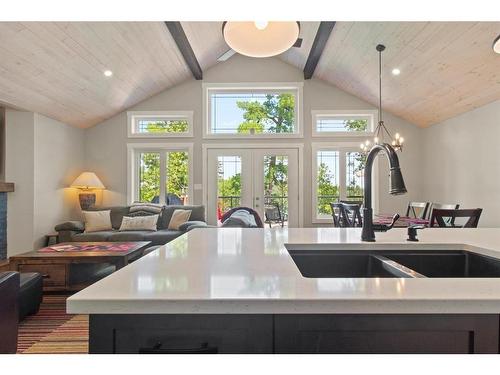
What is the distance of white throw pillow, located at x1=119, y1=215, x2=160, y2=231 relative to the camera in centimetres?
562

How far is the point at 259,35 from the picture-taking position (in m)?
1.82

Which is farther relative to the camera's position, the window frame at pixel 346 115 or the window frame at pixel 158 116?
the window frame at pixel 158 116


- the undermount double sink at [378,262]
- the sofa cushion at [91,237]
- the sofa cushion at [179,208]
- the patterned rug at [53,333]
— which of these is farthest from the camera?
the sofa cushion at [179,208]

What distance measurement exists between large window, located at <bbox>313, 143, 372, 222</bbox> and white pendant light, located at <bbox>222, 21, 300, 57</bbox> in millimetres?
5012

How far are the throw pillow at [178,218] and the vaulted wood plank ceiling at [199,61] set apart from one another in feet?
7.82

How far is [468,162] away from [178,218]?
4693mm

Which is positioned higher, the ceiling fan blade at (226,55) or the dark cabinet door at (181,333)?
the ceiling fan blade at (226,55)

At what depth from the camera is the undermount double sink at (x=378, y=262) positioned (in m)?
1.39

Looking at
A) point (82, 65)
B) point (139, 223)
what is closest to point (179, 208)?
point (139, 223)

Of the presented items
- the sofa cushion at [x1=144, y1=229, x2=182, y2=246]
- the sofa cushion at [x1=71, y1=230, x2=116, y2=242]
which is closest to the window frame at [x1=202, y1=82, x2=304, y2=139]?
the sofa cushion at [x1=144, y1=229, x2=182, y2=246]

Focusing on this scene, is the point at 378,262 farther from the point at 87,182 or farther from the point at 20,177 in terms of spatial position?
the point at 87,182

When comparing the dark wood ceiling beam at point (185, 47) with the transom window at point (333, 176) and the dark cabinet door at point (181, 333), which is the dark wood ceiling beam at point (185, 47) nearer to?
the transom window at point (333, 176)

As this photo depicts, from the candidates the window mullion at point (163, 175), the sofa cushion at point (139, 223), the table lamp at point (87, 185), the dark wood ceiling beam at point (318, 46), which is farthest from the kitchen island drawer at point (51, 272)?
the dark wood ceiling beam at point (318, 46)
